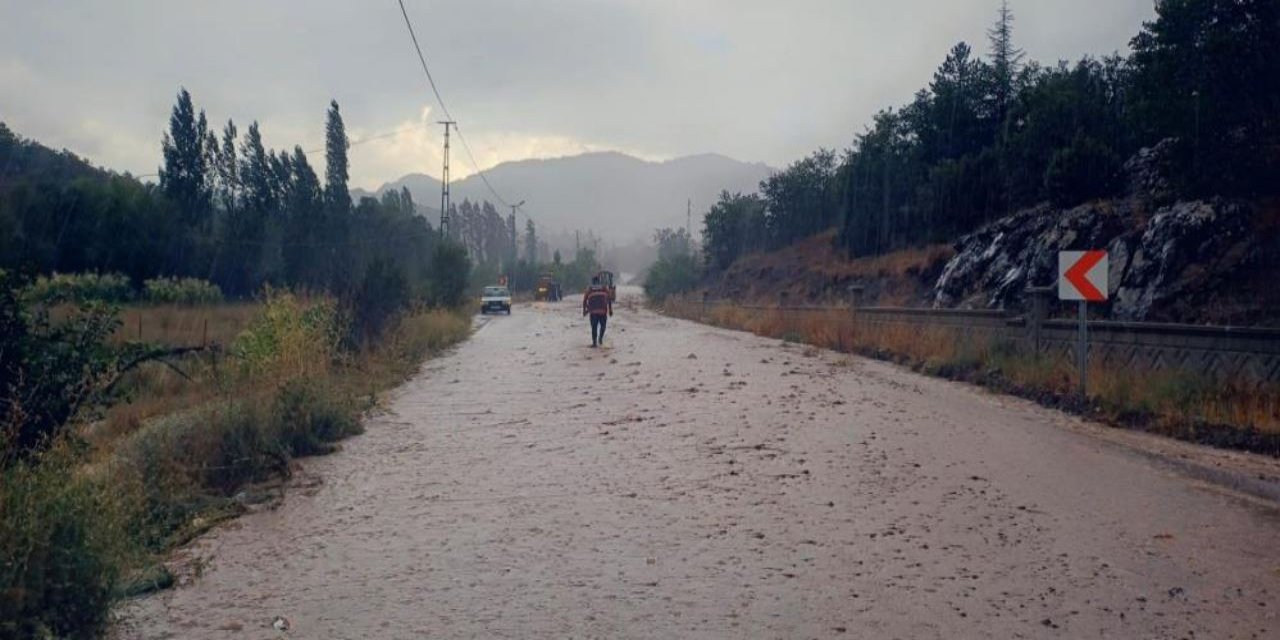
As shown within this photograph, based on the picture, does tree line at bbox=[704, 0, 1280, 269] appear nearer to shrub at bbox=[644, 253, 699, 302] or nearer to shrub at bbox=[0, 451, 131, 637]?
shrub at bbox=[644, 253, 699, 302]

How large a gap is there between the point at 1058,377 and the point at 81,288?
53.3 feet

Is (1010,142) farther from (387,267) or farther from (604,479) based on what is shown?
(604,479)

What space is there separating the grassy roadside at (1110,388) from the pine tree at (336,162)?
58.9 metres

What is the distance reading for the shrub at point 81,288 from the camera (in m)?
8.15

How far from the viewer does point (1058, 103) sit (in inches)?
1574

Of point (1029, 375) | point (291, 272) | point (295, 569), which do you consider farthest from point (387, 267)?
point (291, 272)

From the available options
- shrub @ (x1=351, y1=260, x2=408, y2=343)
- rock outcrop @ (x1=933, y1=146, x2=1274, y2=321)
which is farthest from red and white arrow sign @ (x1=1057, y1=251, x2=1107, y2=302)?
shrub @ (x1=351, y1=260, x2=408, y2=343)

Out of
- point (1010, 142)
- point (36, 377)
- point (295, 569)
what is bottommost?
point (295, 569)

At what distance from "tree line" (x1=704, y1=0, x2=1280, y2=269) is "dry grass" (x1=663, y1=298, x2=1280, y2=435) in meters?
8.78

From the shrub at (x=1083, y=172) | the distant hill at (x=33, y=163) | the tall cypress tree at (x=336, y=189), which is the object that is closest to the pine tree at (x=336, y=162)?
the tall cypress tree at (x=336, y=189)

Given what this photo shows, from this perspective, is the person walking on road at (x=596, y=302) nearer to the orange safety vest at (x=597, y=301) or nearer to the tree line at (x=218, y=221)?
the orange safety vest at (x=597, y=301)

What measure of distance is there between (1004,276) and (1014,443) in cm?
2258

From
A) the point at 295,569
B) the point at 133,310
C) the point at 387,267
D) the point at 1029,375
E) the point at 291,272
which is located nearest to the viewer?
the point at 295,569

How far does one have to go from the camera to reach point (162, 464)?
865 cm
